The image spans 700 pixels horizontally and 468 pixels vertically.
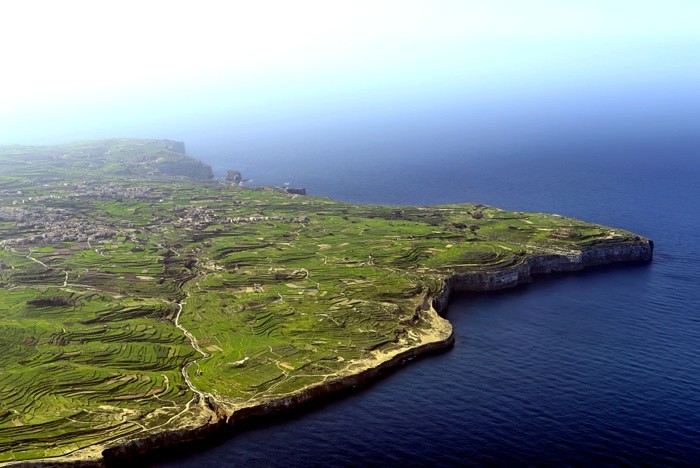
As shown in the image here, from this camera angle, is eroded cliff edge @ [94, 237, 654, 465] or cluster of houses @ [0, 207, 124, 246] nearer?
eroded cliff edge @ [94, 237, 654, 465]

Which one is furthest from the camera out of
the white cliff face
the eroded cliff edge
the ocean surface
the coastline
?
the white cliff face

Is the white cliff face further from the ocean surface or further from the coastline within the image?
the ocean surface

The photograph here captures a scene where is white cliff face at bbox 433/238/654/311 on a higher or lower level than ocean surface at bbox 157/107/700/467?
higher

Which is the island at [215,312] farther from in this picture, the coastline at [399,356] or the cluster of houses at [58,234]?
the cluster of houses at [58,234]

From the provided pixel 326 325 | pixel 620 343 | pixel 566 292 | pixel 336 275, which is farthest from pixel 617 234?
pixel 326 325

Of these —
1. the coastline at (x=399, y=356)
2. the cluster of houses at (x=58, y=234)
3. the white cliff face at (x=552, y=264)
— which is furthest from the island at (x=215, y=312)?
the cluster of houses at (x=58, y=234)

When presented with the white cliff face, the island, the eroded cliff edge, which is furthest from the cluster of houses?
the white cliff face

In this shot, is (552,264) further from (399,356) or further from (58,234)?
(58,234)

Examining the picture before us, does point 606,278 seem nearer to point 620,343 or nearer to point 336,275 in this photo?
point 620,343
